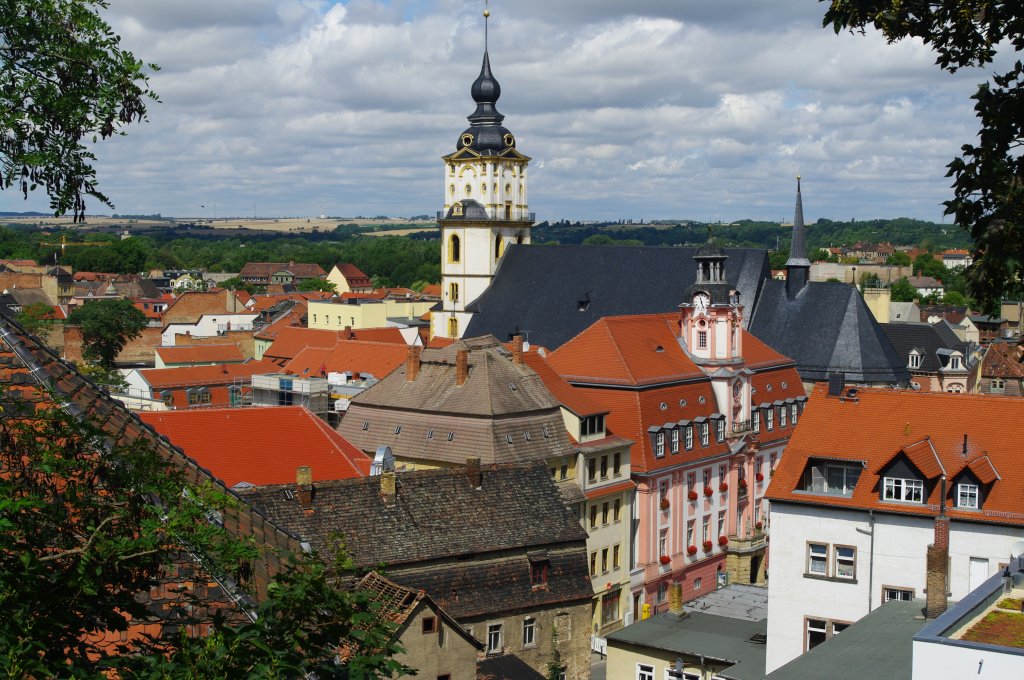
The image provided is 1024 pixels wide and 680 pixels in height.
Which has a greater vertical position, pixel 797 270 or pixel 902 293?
pixel 797 270

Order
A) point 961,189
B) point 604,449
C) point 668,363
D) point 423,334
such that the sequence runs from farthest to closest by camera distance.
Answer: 1. point 423,334
2. point 668,363
3. point 604,449
4. point 961,189

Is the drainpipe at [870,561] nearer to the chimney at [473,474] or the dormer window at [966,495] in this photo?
the dormer window at [966,495]

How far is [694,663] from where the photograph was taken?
33.9m

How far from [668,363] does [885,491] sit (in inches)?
1028

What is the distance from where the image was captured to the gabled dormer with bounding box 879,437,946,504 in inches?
1240

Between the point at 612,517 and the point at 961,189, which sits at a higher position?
the point at 961,189

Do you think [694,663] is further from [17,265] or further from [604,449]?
[17,265]

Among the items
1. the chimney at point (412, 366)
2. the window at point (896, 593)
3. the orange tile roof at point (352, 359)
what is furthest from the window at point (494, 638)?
the orange tile roof at point (352, 359)

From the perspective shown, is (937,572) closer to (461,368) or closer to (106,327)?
(461,368)

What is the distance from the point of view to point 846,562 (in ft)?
106

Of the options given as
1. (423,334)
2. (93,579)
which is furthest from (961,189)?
(423,334)

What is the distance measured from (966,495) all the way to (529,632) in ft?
39.1

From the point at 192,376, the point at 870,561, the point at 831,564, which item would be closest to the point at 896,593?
the point at 870,561

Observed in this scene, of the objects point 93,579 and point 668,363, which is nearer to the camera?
point 93,579
